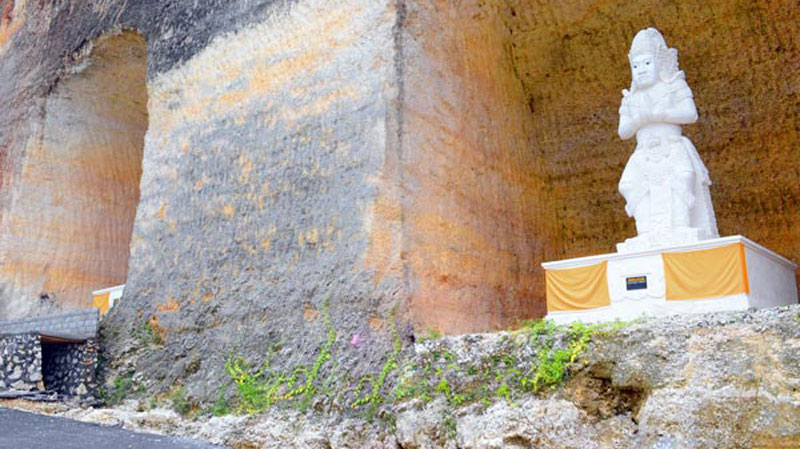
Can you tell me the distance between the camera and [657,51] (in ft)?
22.5

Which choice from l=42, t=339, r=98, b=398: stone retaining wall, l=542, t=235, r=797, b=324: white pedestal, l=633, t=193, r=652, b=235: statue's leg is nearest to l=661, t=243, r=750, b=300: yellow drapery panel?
l=542, t=235, r=797, b=324: white pedestal

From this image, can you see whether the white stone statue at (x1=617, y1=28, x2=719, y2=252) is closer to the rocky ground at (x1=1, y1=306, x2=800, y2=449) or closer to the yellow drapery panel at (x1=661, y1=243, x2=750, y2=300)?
the yellow drapery panel at (x1=661, y1=243, x2=750, y2=300)

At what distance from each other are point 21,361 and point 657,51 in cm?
682

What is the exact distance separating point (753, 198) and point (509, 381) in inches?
228

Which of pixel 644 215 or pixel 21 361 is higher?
pixel 644 215

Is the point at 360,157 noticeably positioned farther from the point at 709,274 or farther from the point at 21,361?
the point at 21,361

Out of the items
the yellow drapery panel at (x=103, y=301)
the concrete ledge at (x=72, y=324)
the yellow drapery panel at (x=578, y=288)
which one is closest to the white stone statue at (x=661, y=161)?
the yellow drapery panel at (x=578, y=288)

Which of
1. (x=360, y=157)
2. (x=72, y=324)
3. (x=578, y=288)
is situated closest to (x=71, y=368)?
(x=72, y=324)

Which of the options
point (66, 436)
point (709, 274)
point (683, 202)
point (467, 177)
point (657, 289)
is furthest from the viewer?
point (467, 177)

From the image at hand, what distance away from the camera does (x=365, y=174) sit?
21.9 ft

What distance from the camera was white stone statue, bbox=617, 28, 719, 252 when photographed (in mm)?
6375

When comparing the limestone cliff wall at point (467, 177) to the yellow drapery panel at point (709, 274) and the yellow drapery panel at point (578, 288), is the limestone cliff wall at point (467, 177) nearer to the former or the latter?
the yellow drapery panel at point (578, 288)

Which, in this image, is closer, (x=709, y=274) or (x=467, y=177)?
(x=709, y=274)

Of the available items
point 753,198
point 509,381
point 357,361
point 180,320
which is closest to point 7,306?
point 180,320
